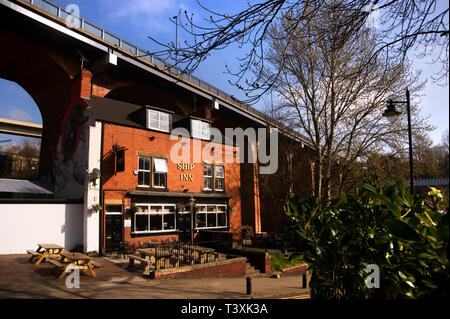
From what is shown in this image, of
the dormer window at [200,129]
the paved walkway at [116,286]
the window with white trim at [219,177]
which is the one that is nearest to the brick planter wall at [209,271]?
the paved walkway at [116,286]

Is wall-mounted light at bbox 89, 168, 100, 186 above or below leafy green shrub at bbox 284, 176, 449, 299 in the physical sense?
above

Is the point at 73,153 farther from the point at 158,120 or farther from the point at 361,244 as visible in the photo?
the point at 361,244

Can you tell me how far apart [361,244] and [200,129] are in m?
19.0

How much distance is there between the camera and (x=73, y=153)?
17156 millimetres

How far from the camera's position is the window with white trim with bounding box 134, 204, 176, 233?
1741 centimetres

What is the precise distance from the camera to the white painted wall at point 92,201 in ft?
49.7

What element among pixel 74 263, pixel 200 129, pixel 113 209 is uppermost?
pixel 200 129

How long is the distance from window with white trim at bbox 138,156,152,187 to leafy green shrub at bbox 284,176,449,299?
1561cm

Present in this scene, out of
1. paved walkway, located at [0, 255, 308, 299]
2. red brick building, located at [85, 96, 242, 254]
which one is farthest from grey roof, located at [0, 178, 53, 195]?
paved walkway, located at [0, 255, 308, 299]

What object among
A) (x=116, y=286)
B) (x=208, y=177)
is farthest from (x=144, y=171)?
(x=116, y=286)

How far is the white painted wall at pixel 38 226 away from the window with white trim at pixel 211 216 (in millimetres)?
7945
